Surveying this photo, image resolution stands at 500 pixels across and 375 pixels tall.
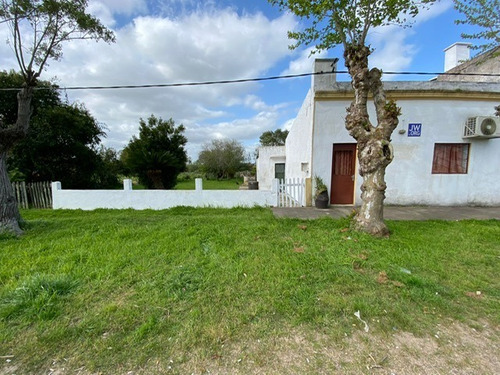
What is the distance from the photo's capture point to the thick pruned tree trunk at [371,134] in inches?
162

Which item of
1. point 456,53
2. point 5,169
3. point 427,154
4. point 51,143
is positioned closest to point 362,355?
point 5,169

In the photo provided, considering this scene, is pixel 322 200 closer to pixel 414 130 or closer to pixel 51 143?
pixel 414 130

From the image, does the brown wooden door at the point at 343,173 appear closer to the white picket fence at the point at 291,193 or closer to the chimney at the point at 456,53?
the white picket fence at the point at 291,193

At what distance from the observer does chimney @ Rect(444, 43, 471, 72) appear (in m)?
9.09

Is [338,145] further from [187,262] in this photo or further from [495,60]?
[495,60]

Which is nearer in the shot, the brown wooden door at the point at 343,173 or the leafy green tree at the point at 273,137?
the brown wooden door at the point at 343,173

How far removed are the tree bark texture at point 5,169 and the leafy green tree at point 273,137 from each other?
34.7 meters

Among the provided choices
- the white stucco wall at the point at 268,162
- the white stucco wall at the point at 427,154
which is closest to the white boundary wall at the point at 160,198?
the white stucco wall at the point at 427,154

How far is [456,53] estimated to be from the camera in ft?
30.3

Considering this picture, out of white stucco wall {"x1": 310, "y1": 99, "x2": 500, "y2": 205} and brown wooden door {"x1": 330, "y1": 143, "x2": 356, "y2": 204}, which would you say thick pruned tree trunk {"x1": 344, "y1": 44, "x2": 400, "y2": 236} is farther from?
brown wooden door {"x1": 330, "y1": 143, "x2": 356, "y2": 204}

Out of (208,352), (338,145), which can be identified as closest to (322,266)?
(208,352)

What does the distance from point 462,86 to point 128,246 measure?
10.3 m

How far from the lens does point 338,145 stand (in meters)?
7.02

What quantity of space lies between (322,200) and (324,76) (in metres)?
3.88
